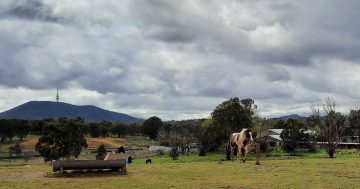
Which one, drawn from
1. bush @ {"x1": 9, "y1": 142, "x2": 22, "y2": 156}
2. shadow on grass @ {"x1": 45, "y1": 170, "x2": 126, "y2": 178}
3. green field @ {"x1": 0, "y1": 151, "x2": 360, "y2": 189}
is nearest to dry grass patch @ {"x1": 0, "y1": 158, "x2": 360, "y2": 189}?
green field @ {"x1": 0, "y1": 151, "x2": 360, "y2": 189}

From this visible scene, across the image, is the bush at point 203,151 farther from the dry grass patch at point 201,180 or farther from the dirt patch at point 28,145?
the dry grass patch at point 201,180

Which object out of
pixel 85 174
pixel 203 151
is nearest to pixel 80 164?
pixel 85 174

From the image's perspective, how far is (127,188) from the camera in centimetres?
2391

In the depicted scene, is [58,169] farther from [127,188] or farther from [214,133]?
[214,133]

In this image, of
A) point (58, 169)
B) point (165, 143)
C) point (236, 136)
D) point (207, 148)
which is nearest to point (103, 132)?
point (165, 143)

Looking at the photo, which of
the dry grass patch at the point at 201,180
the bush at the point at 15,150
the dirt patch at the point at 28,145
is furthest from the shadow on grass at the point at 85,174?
the dirt patch at the point at 28,145

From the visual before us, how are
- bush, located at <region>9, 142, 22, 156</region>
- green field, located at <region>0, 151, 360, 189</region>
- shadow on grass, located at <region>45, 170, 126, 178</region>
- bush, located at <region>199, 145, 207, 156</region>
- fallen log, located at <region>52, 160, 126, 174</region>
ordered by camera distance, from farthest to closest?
bush, located at <region>9, 142, 22, 156</region> < bush, located at <region>199, 145, 207, 156</region> < fallen log, located at <region>52, 160, 126, 174</region> < shadow on grass, located at <region>45, 170, 126, 178</region> < green field, located at <region>0, 151, 360, 189</region>

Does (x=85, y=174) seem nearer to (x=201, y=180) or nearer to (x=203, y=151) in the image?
(x=201, y=180)

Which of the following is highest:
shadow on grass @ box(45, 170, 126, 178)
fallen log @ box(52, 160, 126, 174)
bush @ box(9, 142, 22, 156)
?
fallen log @ box(52, 160, 126, 174)

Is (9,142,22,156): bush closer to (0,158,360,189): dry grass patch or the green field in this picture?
the green field

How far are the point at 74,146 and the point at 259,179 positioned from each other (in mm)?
69826

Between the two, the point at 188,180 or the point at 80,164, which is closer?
the point at 188,180

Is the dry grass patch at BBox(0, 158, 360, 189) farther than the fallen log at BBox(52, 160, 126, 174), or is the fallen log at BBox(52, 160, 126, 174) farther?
the fallen log at BBox(52, 160, 126, 174)

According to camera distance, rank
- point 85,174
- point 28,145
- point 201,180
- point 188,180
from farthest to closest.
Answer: point 28,145, point 85,174, point 188,180, point 201,180
